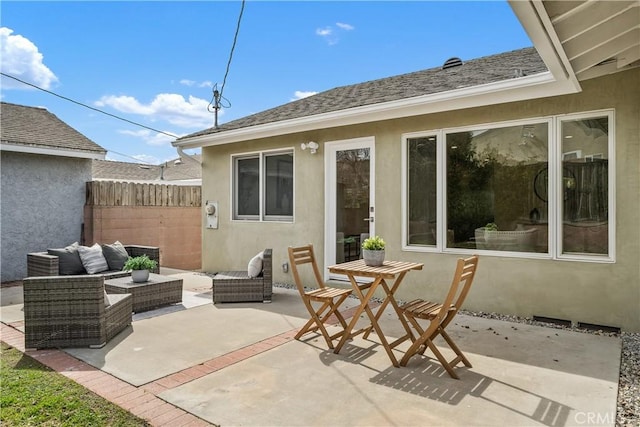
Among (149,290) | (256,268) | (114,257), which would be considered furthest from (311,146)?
(114,257)

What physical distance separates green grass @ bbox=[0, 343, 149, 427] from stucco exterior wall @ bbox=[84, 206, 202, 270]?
6.41 m

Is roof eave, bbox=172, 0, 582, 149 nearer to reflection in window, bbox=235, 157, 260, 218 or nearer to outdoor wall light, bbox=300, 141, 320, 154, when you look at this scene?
outdoor wall light, bbox=300, 141, 320, 154

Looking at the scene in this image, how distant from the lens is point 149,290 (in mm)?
5938

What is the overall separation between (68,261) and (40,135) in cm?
426

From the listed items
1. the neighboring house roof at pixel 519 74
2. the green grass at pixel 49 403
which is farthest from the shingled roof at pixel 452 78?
the green grass at pixel 49 403

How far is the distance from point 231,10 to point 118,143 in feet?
51.8

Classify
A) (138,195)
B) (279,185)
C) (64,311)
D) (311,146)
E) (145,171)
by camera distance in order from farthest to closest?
(145,171), (138,195), (279,185), (311,146), (64,311)

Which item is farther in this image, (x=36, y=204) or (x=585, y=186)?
(x=36, y=204)

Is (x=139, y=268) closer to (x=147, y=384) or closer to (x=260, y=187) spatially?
(x=147, y=384)

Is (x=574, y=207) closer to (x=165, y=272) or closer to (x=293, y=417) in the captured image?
(x=293, y=417)

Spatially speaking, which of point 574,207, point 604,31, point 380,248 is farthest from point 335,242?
point 604,31

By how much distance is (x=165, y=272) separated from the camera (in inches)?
371

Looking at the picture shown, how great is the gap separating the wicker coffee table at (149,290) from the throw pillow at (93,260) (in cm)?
71

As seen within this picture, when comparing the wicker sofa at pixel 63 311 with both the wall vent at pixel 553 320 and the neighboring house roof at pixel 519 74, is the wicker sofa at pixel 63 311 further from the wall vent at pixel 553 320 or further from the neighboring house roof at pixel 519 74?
the wall vent at pixel 553 320
